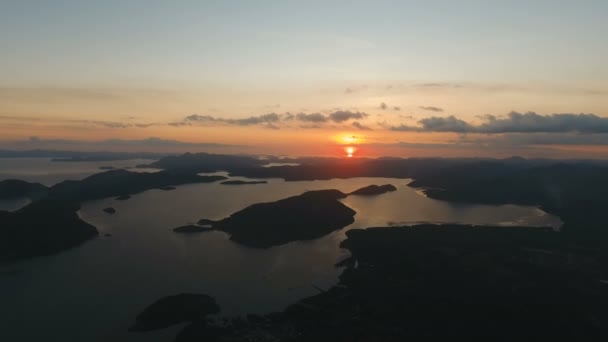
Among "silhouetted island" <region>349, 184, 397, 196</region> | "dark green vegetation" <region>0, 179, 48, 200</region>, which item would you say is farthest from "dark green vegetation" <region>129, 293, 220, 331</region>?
"silhouetted island" <region>349, 184, 397, 196</region>

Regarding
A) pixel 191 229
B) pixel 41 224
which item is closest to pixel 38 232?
pixel 41 224

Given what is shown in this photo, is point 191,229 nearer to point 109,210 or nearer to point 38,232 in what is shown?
point 38,232

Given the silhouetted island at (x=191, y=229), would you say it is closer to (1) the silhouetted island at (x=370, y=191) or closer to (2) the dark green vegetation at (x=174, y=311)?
(2) the dark green vegetation at (x=174, y=311)

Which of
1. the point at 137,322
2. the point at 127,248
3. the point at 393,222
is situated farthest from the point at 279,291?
the point at 393,222

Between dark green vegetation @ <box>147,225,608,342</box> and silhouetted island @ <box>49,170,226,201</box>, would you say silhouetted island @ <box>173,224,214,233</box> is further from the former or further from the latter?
silhouetted island @ <box>49,170,226,201</box>

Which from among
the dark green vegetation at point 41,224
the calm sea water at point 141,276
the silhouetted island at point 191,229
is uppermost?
the dark green vegetation at point 41,224

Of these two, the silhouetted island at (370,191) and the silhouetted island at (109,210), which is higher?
the silhouetted island at (370,191)

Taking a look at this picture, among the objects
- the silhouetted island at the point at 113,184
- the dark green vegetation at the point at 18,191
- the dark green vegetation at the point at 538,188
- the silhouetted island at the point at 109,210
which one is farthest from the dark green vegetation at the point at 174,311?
the dark green vegetation at the point at 18,191

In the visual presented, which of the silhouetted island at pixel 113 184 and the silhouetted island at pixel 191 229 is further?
the silhouetted island at pixel 113 184

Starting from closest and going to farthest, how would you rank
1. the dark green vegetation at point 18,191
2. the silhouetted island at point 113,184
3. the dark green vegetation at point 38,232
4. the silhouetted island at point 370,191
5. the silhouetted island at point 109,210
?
the dark green vegetation at point 38,232 < the silhouetted island at point 109,210 < the dark green vegetation at point 18,191 < the silhouetted island at point 113,184 < the silhouetted island at point 370,191
